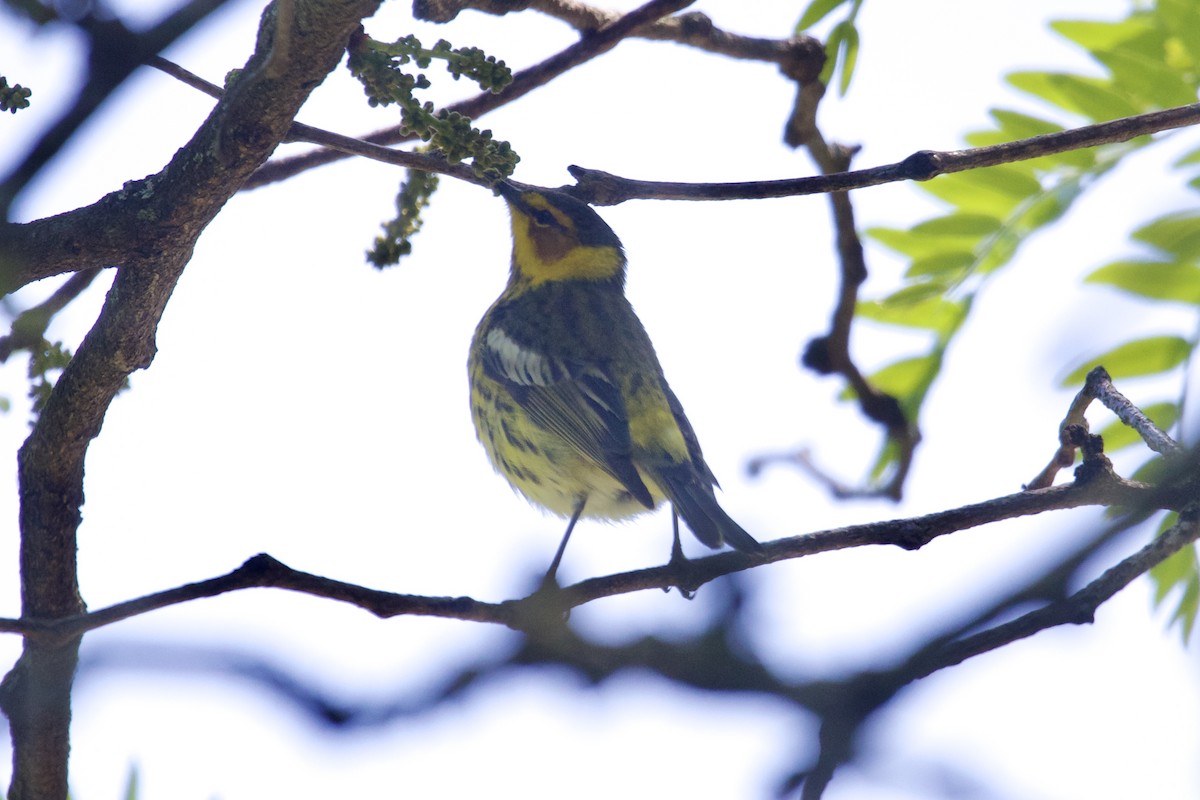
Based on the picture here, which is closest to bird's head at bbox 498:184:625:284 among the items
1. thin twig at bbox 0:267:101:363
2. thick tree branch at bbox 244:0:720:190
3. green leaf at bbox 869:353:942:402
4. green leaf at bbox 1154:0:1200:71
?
green leaf at bbox 869:353:942:402

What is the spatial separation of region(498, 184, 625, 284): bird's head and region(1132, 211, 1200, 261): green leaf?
2.84m

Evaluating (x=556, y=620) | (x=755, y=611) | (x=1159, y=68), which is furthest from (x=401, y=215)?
(x=1159, y=68)

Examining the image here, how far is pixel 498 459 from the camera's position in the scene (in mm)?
4723

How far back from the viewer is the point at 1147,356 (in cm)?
320

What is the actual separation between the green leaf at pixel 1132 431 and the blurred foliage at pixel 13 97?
103 inches

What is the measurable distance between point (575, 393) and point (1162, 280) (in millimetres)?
2178

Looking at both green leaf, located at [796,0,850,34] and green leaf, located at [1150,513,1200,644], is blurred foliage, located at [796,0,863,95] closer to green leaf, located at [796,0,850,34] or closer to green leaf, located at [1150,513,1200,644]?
green leaf, located at [796,0,850,34]

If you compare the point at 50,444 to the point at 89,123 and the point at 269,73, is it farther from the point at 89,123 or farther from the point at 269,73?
the point at 89,123

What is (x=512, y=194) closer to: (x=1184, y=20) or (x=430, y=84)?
(x=1184, y=20)

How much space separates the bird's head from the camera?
18.4 ft

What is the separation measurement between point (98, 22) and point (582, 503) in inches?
147

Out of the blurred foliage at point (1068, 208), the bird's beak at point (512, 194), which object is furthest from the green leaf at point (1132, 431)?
the bird's beak at point (512, 194)

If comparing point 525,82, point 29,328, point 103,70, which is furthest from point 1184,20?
point 103,70

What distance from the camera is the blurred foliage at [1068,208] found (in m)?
3.26
